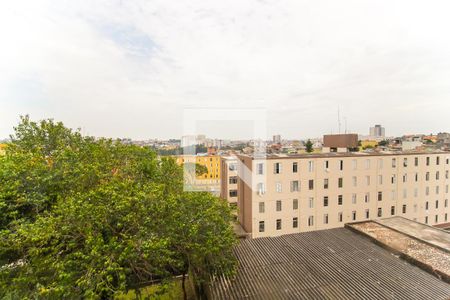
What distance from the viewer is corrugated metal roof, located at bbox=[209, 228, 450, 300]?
652 centimetres

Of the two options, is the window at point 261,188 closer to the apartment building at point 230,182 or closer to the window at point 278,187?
the window at point 278,187

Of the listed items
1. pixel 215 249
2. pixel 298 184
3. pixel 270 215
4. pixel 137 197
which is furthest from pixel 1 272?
pixel 298 184

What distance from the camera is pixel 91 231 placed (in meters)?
5.77

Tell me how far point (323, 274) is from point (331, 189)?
1291cm

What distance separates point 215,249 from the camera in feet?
21.5

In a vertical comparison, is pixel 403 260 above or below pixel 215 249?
below

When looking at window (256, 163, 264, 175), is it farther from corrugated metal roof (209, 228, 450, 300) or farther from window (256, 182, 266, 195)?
corrugated metal roof (209, 228, 450, 300)

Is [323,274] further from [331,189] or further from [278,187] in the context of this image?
[331,189]

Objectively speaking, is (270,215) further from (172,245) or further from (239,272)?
(172,245)

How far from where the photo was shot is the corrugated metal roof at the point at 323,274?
6.52 metres

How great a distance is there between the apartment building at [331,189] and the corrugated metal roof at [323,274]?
811cm

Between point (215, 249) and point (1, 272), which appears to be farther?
point (215, 249)

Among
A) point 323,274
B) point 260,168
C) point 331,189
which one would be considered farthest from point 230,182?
point 323,274

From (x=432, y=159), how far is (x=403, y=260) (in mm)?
19647
